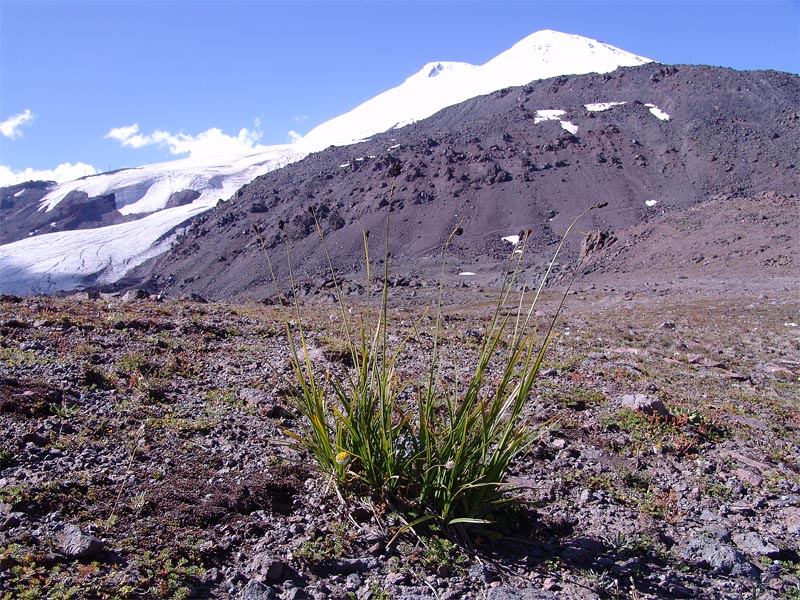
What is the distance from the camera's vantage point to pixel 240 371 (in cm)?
569

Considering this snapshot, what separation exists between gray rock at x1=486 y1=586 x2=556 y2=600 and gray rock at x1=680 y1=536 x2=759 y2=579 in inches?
36.0

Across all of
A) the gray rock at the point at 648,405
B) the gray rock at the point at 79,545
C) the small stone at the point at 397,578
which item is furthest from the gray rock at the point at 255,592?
the gray rock at the point at 648,405

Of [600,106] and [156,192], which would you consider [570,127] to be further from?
[156,192]

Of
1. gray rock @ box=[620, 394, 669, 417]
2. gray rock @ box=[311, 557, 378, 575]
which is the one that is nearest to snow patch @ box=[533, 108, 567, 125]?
gray rock @ box=[620, 394, 669, 417]

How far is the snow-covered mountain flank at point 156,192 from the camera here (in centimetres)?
5534

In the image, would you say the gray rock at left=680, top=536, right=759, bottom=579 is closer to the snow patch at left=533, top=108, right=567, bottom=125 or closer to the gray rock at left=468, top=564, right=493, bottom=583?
the gray rock at left=468, top=564, right=493, bottom=583

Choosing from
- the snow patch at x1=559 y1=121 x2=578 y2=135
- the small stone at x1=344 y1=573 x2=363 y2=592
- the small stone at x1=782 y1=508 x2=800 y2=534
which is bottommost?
the small stone at x1=782 y1=508 x2=800 y2=534

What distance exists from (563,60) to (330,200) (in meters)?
71.9

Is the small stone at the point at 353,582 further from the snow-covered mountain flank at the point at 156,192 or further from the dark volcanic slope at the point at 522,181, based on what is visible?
the snow-covered mountain flank at the point at 156,192

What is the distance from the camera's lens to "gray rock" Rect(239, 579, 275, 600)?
2.36 metres

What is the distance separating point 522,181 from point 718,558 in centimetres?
4286

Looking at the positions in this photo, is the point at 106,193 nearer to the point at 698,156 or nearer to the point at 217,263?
the point at 217,263

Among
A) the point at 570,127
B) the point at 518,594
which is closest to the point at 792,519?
the point at 518,594

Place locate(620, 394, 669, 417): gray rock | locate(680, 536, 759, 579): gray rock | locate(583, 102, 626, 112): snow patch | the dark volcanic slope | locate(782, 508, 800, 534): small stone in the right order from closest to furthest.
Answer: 1. locate(680, 536, 759, 579): gray rock
2. locate(782, 508, 800, 534): small stone
3. locate(620, 394, 669, 417): gray rock
4. the dark volcanic slope
5. locate(583, 102, 626, 112): snow patch
